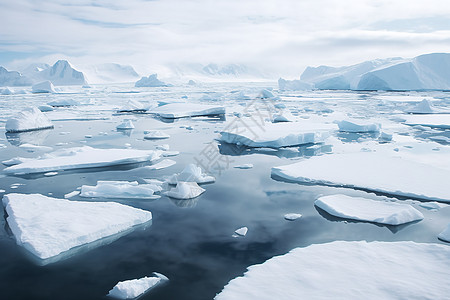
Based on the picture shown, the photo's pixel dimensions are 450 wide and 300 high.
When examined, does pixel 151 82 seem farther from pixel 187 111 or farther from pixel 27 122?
pixel 27 122

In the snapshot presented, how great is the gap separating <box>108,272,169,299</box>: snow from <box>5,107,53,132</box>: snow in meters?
9.50

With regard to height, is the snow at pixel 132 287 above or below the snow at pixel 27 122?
below

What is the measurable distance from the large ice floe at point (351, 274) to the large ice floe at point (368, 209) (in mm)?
548

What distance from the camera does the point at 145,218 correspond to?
147 inches

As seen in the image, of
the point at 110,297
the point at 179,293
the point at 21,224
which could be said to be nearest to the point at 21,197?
the point at 21,224

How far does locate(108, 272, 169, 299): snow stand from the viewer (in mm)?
2465

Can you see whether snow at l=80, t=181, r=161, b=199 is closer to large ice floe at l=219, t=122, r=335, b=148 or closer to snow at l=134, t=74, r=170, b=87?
large ice floe at l=219, t=122, r=335, b=148

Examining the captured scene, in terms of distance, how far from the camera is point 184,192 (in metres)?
4.48

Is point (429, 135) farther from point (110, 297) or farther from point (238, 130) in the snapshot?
point (110, 297)

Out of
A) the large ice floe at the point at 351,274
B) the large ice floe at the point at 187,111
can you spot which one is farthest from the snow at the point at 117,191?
the large ice floe at the point at 187,111

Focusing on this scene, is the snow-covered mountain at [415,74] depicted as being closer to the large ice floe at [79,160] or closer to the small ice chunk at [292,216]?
the large ice floe at [79,160]

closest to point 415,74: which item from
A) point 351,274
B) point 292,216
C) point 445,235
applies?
point 445,235

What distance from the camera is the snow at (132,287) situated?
2465mm

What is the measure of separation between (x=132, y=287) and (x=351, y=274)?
5.17 ft
